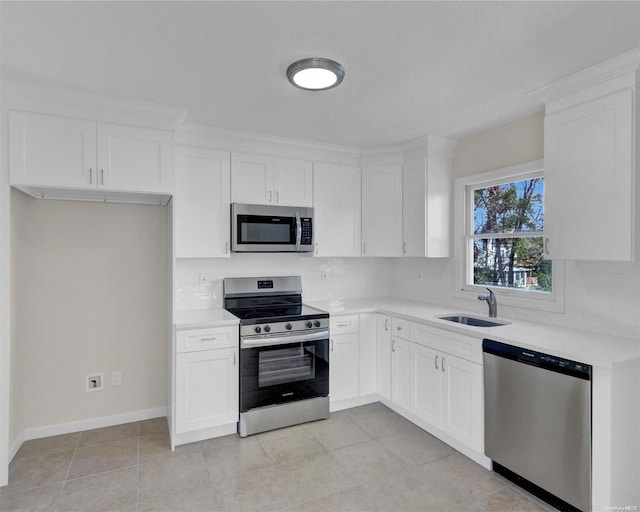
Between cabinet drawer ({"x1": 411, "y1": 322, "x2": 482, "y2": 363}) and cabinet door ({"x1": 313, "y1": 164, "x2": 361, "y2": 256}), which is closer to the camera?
cabinet drawer ({"x1": 411, "y1": 322, "x2": 482, "y2": 363})

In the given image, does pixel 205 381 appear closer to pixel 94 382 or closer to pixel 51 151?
pixel 94 382

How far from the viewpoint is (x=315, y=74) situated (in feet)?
7.26

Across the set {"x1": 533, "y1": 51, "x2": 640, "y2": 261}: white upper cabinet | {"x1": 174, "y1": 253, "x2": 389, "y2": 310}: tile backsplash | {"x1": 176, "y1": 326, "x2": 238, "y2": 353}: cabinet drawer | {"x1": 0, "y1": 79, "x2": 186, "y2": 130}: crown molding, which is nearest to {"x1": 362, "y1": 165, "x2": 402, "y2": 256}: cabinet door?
{"x1": 174, "y1": 253, "x2": 389, "y2": 310}: tile backsplash

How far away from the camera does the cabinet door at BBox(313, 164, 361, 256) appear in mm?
3799

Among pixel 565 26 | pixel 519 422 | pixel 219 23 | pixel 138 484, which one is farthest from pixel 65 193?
pixel 519 422

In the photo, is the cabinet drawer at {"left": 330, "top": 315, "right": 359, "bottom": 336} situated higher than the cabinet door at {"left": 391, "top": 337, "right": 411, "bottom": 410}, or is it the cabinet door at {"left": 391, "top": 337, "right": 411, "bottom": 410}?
the cabinet drawer at {"left": 330, "top": 315, "right": 359, "bottom": 336}

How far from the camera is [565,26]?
180cm

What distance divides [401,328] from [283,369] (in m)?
1.07

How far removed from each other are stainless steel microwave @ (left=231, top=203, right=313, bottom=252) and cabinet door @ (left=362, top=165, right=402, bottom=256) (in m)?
0.67

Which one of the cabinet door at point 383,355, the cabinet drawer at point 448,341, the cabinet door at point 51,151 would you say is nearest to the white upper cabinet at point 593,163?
the cabinet drawer at point 448,341

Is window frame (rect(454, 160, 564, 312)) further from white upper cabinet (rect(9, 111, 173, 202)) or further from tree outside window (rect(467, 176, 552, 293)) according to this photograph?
white upper cabinet (rect(9, 111, 173, 202))

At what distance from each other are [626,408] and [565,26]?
1.94 metres

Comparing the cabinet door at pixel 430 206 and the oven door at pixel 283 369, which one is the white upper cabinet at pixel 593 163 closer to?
the cabinet door at pixel 430 206

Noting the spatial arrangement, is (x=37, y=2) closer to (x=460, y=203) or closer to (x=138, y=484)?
(x=138, y=484)
